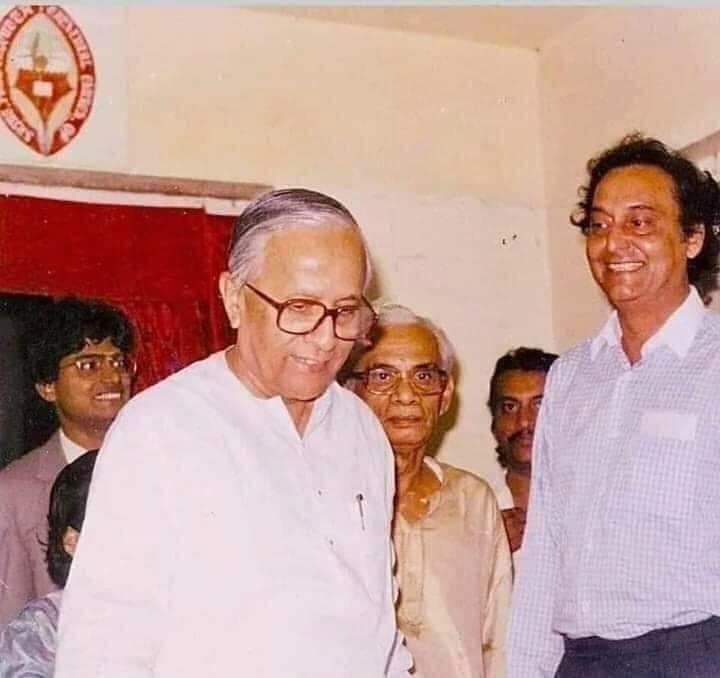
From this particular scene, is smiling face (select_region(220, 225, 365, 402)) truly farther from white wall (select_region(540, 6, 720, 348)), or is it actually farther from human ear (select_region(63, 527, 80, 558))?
white wall (select_region(540, 6, 720, 348))

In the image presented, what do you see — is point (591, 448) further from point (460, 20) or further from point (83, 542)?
point (460, 20)

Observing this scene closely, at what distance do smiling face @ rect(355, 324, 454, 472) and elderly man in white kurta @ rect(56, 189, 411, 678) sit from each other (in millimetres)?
433

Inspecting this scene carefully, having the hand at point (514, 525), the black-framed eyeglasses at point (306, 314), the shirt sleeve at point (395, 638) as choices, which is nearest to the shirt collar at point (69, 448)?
the hand at point (514, 525)

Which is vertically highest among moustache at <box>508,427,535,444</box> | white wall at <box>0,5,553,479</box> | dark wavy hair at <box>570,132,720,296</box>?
white wall at <box>0,5,553,479</box>

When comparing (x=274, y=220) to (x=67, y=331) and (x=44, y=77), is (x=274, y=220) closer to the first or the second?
(x=67, y=331)

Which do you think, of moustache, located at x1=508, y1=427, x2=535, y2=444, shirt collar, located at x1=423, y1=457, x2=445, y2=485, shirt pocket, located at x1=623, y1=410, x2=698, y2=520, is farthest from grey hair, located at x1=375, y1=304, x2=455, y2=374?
shirt pocket, located at x1=623, y1=410, x2=698, y2=520

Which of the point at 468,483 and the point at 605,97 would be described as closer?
the point at 468,483

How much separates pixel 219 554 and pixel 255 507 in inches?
2.5

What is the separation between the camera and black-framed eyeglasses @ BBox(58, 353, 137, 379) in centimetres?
218

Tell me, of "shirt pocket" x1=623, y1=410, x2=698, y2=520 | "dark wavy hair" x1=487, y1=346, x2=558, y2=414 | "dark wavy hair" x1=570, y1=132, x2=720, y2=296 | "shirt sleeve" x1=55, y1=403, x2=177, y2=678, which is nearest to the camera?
"shirt sleeve" x1=55, y1=403, x2=177, y2=678

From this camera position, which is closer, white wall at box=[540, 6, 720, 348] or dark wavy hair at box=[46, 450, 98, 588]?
dark wavy hair at box=[46, 450, 98, 588]

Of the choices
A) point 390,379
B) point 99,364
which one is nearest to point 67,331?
point 99,364

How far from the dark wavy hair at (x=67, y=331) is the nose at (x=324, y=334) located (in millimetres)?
1032

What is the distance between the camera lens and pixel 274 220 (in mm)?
1288
